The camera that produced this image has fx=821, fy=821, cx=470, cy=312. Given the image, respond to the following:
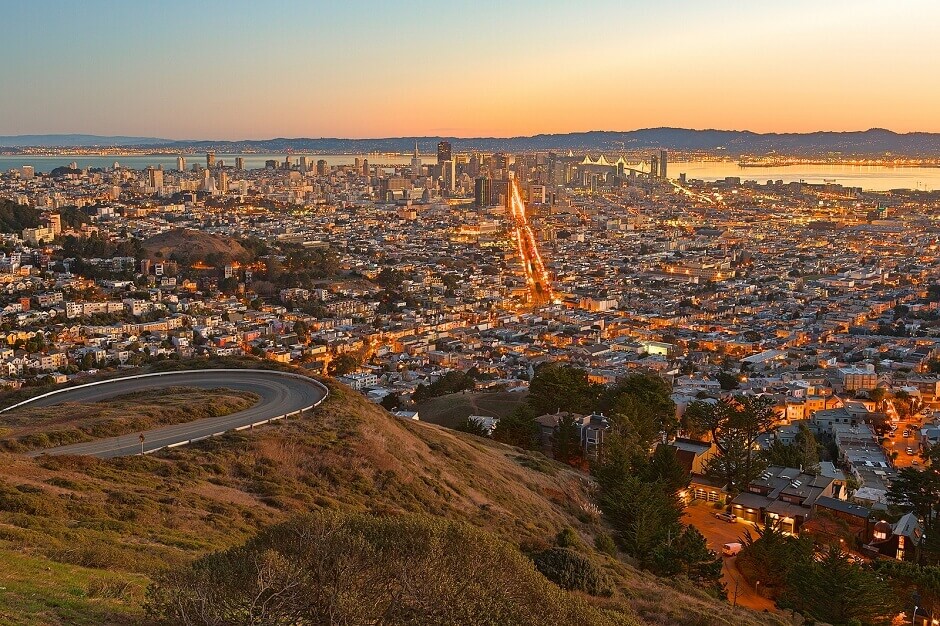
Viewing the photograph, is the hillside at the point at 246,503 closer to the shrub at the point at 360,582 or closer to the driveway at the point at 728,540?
the shrub at the point at 360,582

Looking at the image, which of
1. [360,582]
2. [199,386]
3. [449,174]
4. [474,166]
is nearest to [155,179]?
[449,174]

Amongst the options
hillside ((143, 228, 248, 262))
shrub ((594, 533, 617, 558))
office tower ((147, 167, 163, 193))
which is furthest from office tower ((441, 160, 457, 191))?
shrub ((594, 533, 617, 558))

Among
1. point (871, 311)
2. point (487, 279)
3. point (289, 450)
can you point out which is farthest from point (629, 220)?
point (289, 450)

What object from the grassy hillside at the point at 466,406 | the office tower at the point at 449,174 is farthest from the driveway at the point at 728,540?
the office tower at the point at 449,174

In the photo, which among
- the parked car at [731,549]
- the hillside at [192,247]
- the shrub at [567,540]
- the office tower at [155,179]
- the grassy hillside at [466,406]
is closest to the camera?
the shrub at [567,540]

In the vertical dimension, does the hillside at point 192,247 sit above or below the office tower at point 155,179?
below

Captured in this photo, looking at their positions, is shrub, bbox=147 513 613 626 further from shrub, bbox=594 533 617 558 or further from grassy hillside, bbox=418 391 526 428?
grassy hillside, bbox=418 391 526 428
